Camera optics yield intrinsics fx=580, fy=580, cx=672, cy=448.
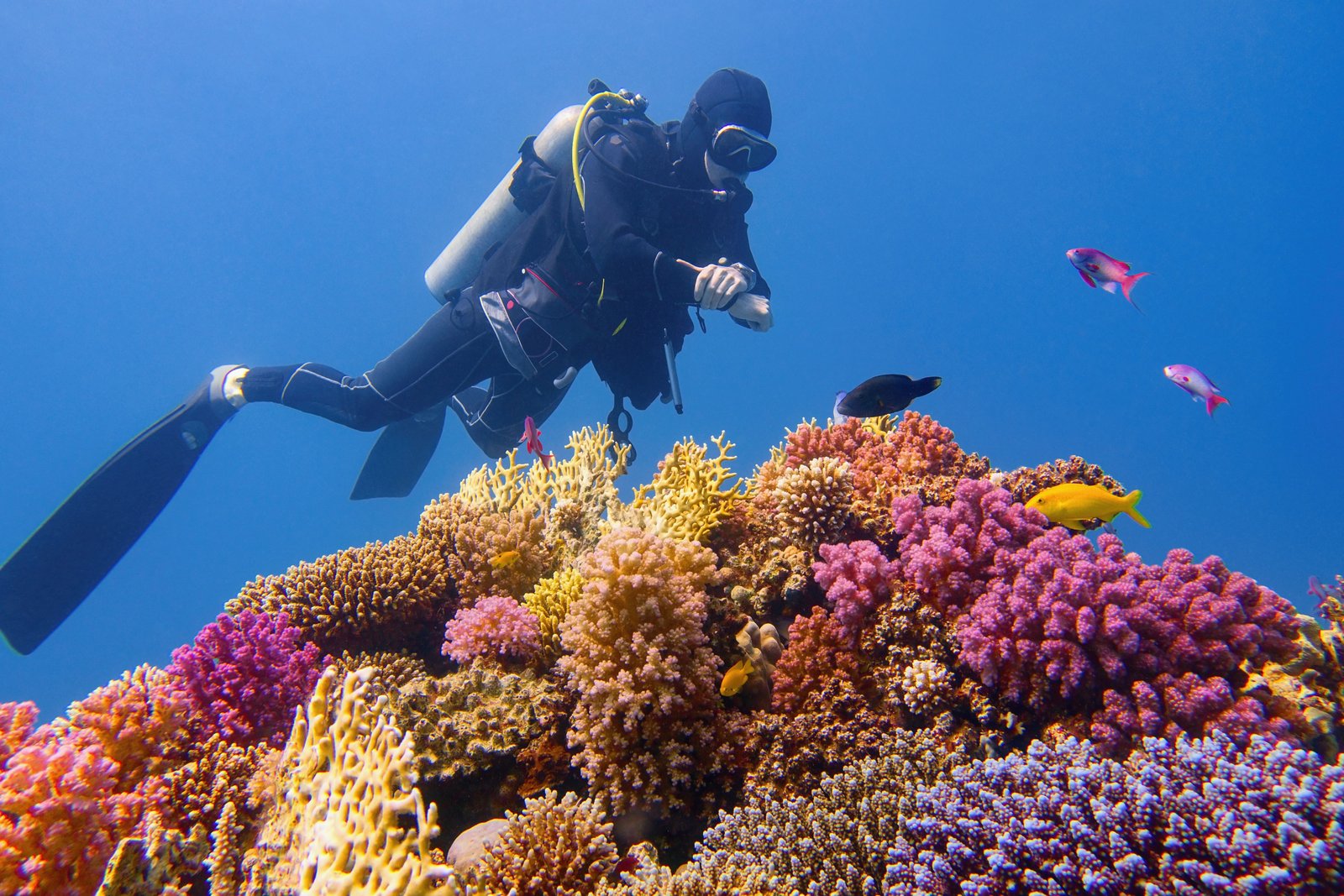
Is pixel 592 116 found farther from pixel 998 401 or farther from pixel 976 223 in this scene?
pixel 976 223

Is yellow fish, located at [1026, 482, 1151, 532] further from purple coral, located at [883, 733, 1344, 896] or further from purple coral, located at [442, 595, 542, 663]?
purple coral, located at [442, 595, 542, 663]

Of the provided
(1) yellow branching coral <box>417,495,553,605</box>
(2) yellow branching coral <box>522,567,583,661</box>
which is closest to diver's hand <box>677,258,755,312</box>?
(1) yellow branching coral <box>417,495,553,605</box>

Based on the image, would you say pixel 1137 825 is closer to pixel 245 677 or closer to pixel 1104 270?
pixel 245 677

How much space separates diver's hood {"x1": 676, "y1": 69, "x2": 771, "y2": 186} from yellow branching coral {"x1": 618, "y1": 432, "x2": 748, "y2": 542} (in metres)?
3.66

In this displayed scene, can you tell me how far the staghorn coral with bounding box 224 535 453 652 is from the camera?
162 inches

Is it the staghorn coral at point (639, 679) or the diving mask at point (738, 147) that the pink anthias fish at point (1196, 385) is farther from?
the staghorn coral at point (639, 679)

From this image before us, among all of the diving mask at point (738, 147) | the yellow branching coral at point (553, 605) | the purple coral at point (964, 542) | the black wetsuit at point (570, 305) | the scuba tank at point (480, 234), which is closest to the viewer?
the purple coral at point (964, 542)

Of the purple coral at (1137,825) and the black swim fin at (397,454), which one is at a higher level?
the black swim fin at (397,454)

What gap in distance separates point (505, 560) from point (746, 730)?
88.4 inches

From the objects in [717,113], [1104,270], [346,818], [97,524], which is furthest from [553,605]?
[97,524]

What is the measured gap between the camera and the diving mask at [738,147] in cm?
630

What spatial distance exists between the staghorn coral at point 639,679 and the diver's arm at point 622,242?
10.0 feet

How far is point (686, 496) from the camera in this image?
14.5 ft

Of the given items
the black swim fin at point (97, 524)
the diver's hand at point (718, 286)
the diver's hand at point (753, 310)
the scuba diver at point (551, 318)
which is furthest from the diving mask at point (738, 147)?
the black swim fin at point (97, 524)
